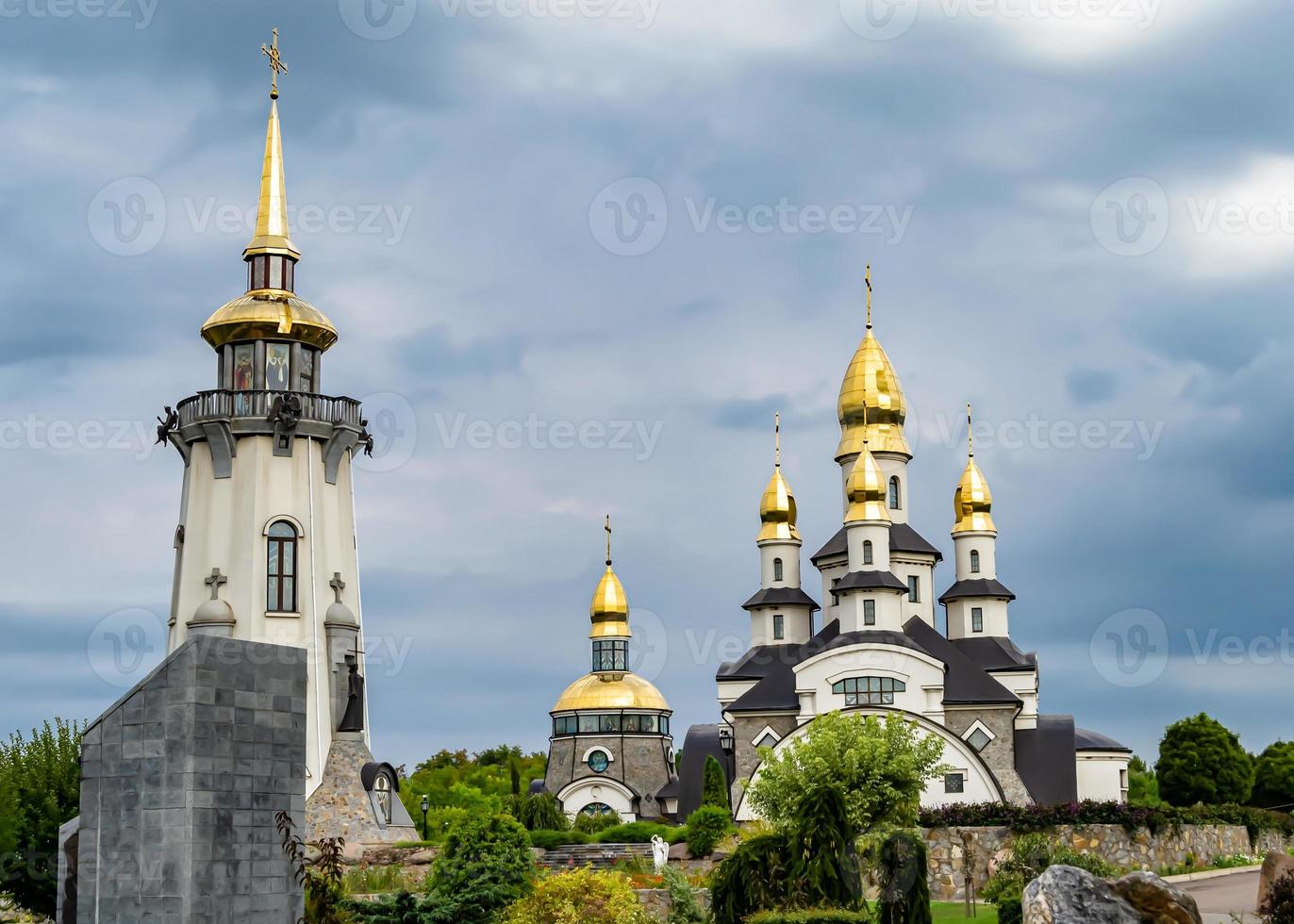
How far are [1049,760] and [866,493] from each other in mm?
11030

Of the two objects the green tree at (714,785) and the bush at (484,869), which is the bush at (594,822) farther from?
the bush at (484,869)

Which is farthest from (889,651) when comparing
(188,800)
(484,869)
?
(188,800)

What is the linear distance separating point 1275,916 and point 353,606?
2543cm

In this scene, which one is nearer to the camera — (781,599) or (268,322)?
(268,322)

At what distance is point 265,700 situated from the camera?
1812 cm

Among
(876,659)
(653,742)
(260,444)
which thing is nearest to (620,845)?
(260,444)

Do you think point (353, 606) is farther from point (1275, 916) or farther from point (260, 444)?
point (1275, 916)

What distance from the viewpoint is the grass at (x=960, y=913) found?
2792cm

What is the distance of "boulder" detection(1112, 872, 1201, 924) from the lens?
19.3 m

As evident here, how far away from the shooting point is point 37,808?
33.8 metres

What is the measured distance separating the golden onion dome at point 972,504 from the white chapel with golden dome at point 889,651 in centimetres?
5

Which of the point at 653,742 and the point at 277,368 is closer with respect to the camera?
the point at 277,368

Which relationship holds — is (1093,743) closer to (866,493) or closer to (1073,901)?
(866,493)

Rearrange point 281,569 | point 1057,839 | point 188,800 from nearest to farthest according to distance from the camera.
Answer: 1. point 188,800
2. point 1057,839
3. point 281,569
